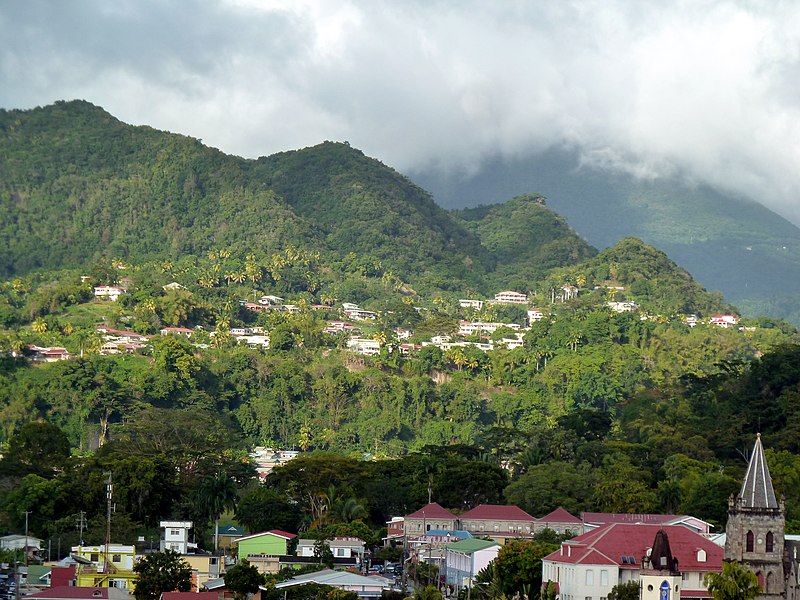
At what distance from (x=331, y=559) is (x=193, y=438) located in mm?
33888

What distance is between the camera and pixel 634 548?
220 ft

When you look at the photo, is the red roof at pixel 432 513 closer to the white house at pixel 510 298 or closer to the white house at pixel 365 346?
the white house at pixel 365 346

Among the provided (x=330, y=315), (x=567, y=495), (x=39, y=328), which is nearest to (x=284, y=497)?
(x=567, y=495)

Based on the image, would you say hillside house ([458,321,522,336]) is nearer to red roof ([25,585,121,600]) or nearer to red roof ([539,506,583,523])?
red roof ([539,506,583,523])

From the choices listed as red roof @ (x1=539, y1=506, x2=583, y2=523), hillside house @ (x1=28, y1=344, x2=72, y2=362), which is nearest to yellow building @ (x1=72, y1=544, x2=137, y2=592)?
red roof @ (x1=539, y1=506, x2=583, y2=523)

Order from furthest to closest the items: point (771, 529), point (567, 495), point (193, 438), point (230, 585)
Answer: point (193, 438) < point (567, 495) < point (230, 585) < point (771, 529)

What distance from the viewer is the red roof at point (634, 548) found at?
65.9 meters

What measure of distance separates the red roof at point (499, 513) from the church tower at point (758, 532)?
2565cm

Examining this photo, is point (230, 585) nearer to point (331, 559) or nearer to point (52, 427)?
point (331, 559)

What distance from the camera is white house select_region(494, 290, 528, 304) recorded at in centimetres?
19150

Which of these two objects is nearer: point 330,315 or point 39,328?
point 39,328

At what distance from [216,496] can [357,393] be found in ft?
170

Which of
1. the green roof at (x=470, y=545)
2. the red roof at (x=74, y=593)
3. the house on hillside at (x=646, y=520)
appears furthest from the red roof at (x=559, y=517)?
the red roof at (x=74, y=593)

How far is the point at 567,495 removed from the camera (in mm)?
95125
